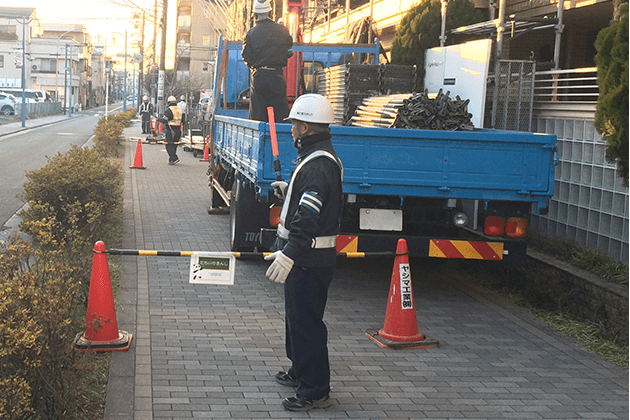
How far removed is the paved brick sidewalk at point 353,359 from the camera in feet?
18.0

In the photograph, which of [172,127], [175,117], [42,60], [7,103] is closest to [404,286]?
[172,127]

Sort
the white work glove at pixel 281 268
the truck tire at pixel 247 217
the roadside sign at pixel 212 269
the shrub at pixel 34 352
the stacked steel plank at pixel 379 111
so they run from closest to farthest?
the shrub at pixel 34 352
the white work glove at pixel 281 268
the roadside sign at pixel 212 269
the stacked steel plank at pixel 379 111
the truck tire at pixel 247 217

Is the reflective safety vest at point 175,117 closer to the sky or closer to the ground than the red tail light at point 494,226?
closer to the sky

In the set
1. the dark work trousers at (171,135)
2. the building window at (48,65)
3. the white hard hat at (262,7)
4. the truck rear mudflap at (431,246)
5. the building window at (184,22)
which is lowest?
the truck rear mudflap at (431,246)

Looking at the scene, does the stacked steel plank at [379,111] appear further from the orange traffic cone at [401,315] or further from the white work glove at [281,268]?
the white work glove at [281,268]

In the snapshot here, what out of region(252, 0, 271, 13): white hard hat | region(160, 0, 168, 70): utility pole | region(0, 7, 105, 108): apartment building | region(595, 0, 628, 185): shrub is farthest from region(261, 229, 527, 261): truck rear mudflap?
region(0, 7, 105, 108): apartment building

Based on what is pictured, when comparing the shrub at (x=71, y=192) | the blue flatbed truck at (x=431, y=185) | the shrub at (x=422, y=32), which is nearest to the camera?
the blue flatbed truck at (x=431, y=185)

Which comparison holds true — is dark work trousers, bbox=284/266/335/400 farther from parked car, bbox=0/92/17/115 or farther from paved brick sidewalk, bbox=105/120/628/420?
parked car, bbox=0/92/17/115

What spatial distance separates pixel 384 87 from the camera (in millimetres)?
11242

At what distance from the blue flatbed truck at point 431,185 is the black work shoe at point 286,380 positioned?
2.34 meters

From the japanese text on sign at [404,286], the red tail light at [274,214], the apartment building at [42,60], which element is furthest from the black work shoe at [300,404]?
the apartment building at [42,60]

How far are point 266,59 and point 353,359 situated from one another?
16.0 ft

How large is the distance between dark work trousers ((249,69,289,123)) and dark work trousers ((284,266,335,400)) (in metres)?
5.25

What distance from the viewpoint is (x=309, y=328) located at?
5402 mm
